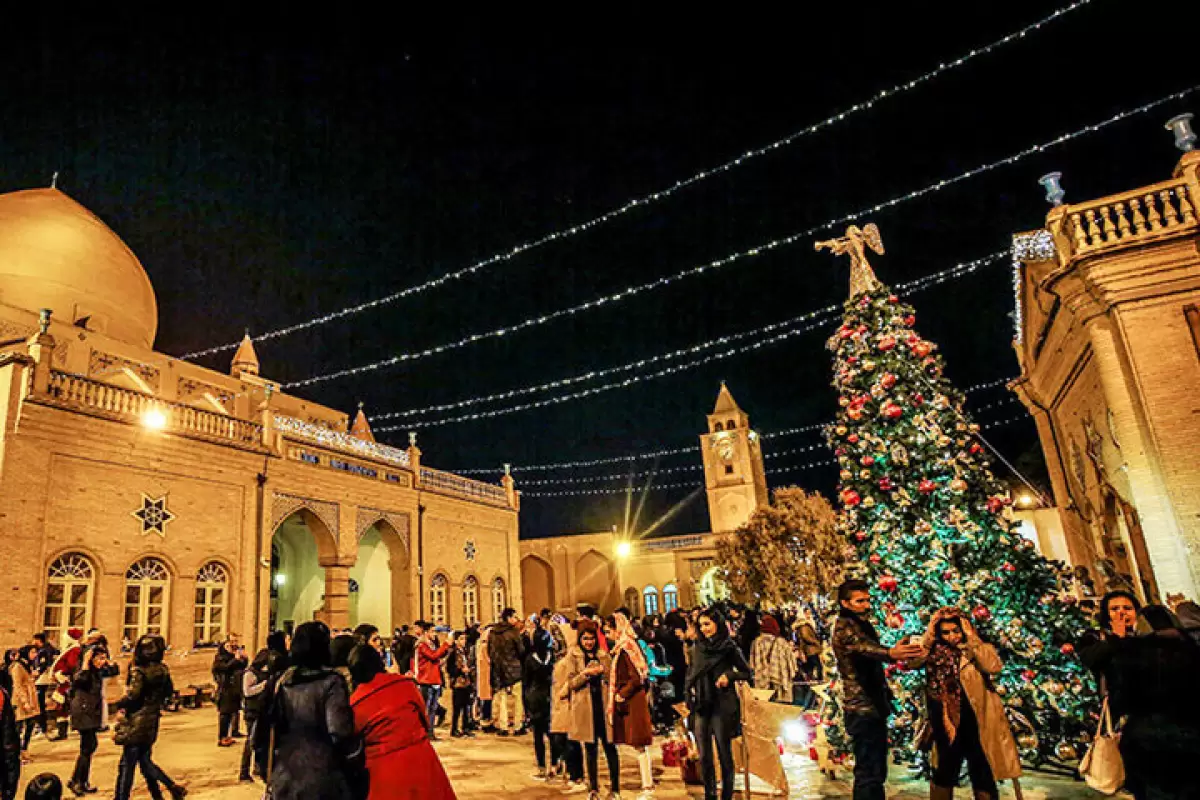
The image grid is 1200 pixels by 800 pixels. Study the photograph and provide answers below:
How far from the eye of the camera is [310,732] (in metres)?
3.42

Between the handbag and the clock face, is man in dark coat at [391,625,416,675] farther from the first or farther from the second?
the clock face

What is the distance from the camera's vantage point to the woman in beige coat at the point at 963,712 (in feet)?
14.8

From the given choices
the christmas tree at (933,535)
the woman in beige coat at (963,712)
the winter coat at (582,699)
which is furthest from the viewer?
the christmas tree at (933,535)

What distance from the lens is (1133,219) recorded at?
9.67 meters

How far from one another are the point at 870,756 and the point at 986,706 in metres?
0.83

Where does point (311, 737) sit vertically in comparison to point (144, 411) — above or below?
below

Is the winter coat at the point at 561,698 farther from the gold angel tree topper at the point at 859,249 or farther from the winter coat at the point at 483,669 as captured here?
the gold angel tree topper at the point at 859,249

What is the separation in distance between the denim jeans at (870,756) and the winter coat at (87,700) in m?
7.25

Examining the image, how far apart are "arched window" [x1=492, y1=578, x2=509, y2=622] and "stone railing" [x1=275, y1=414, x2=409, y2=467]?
5969mm

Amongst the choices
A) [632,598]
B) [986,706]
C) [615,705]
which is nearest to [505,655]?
[615,705]

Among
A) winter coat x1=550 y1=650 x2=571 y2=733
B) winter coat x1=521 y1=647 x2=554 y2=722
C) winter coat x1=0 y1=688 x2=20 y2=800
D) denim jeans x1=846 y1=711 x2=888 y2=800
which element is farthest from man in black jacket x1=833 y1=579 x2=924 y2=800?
winter coat x1=0 y1=688 x2=20 y2=800

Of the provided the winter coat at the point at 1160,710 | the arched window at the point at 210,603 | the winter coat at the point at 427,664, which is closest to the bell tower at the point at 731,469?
the arched window at the point at 210,603

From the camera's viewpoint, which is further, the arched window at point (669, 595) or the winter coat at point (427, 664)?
the arched window at point (669, 595)

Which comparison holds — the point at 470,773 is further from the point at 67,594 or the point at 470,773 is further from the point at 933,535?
the point at 67,594
